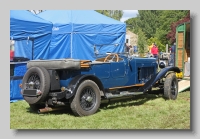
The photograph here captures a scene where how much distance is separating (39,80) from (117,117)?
154 cm

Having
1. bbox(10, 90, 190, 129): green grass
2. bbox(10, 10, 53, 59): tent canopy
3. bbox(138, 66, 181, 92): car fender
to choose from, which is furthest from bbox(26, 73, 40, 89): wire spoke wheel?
bbox(138, 66, 181, 92): car fender

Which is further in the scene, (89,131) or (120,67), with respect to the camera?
(120,67)

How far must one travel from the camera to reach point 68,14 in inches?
428

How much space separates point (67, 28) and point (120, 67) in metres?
5.14

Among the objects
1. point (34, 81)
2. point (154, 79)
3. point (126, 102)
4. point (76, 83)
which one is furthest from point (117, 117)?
point (154, 79)

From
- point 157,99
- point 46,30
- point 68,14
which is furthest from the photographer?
point 68,14

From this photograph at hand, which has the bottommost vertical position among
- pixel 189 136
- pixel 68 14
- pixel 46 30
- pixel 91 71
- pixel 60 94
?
pixel 189 136

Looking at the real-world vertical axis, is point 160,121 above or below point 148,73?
below

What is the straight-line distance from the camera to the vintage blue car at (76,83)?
5668 mm

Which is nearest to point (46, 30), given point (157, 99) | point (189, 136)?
point (157, 99)

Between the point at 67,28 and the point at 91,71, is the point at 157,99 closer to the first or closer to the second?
the point at 91,71

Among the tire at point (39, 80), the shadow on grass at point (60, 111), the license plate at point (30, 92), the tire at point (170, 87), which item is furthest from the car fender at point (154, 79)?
the license plate at point (30, 92)

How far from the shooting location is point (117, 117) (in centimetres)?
582

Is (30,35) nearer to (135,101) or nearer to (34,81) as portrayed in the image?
(34,81)
